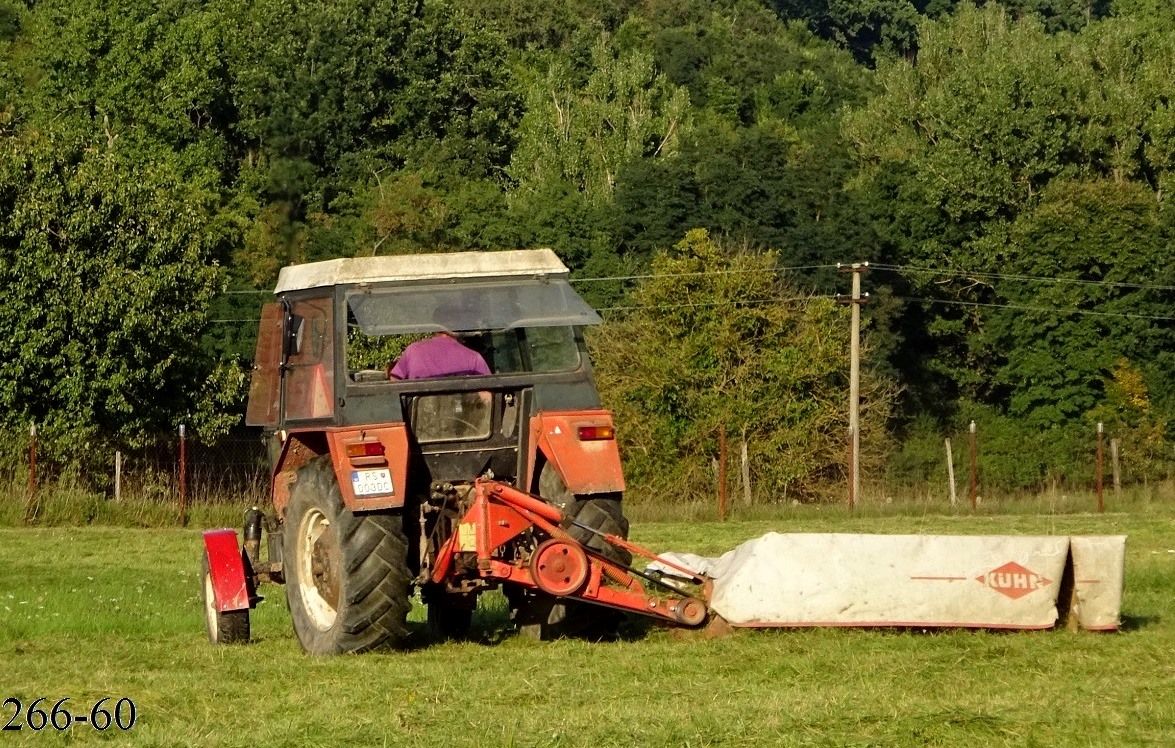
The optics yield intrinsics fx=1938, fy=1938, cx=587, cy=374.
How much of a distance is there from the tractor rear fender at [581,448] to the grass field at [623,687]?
3.07 feet

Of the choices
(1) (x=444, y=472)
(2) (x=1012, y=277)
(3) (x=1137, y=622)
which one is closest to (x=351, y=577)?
(1) (x=444, y=472)

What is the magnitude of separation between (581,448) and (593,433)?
0.12m

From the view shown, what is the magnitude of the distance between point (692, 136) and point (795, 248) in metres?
10.5

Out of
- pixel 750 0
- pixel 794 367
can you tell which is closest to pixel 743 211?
pixel 794 367

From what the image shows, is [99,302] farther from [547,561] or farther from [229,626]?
[547,561]

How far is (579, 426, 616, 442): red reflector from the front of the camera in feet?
37.1

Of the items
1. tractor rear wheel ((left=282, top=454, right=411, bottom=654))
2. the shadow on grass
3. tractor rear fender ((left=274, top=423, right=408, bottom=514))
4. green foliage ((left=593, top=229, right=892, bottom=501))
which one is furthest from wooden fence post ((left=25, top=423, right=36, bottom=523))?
green foliage ((left=593, top=229, right=892, bottom=501))

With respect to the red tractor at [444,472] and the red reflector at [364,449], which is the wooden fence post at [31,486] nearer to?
the red tractor at [444,472]

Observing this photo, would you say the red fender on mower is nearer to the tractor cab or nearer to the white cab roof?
the tractor cab

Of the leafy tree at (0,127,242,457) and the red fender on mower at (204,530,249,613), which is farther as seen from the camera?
the leafy tree at (0,127,242,457)

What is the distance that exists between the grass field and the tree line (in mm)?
30446

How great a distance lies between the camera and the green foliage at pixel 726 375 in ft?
159

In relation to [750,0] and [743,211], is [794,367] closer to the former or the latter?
[743,211]

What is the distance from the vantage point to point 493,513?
35.3ft
